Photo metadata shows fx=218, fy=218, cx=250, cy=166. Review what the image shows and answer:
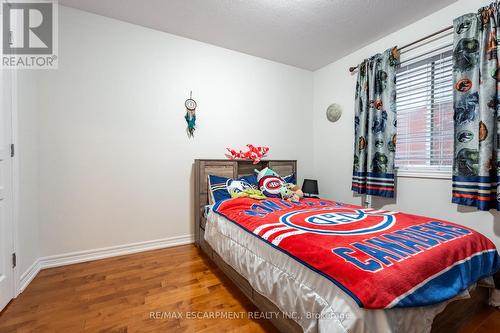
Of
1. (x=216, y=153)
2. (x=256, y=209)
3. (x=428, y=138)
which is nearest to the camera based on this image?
(x=256, y=209)

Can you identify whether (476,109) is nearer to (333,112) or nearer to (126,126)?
(333,112)

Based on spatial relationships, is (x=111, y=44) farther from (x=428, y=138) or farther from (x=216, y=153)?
(x=428, y=138)

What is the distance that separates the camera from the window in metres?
2.21

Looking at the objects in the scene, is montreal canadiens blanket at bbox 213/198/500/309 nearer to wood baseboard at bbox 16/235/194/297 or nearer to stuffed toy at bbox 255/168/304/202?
stuffed toy at bbox 255/168/304/202

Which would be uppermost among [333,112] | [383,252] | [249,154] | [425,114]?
[333,112]

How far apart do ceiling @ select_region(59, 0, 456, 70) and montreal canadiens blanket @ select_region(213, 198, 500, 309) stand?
2047 millimetres

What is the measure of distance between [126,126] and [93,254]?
1.42 metres

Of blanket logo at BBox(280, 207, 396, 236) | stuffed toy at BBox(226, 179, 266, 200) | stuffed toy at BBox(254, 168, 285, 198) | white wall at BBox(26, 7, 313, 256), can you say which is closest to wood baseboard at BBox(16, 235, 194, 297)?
white wall at BBox(26, 7, 313, 256)

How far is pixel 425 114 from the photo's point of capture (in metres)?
2.39

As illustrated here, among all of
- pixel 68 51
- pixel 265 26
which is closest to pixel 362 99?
pixel 265 26

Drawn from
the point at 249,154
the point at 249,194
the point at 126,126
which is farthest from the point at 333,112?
the point at 126,126

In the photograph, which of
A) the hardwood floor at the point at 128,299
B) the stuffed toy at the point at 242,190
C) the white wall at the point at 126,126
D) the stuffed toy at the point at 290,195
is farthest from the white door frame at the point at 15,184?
the stuffed toy at the point at 290,195

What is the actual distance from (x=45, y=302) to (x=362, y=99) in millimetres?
3688

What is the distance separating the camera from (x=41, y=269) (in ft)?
6.81
